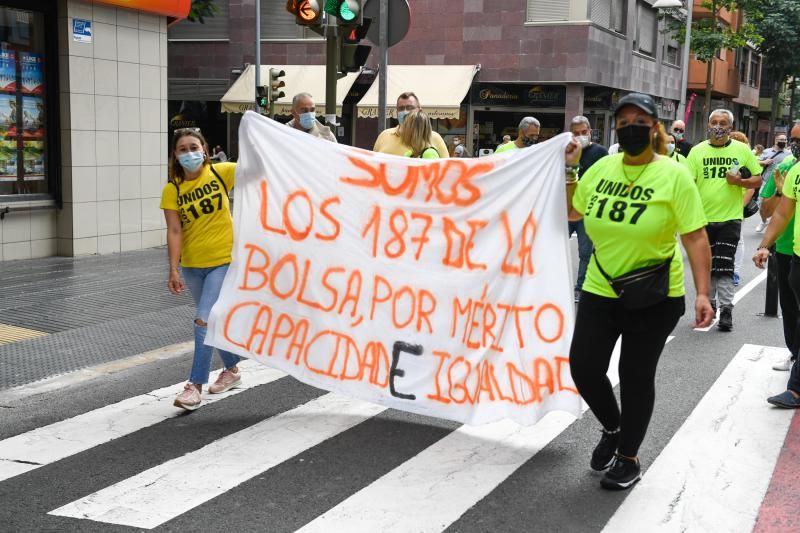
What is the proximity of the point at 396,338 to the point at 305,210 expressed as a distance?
1016 millimetres

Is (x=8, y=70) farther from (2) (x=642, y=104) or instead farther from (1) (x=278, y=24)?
(1) (x=278, y=24)

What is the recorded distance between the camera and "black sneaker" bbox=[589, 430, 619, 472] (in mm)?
4795

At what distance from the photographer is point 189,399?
5.83m

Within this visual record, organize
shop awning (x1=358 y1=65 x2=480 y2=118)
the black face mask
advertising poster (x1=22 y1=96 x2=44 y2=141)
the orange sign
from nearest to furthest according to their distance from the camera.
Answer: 1. the black face mask
2. advertising poster (x1=22 y1=96 x2=44 y2=141)
3. the orange sign
4. shop awning (x1=358 y1=65 x2=480 y2=118)

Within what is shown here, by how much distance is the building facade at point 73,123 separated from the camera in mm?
11930

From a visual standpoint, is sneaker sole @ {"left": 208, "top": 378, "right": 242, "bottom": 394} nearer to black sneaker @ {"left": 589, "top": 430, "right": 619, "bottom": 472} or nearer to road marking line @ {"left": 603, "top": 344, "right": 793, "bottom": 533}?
black sneaker @ {"left": 589, "top": 430, "right": 619, "bottom": 472}

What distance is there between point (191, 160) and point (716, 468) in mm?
3553

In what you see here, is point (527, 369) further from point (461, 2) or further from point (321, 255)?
point (461, 2)

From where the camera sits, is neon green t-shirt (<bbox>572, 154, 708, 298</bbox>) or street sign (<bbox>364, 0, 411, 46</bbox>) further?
street sign (<bbox>364, 0, 411, 46</bbox>)

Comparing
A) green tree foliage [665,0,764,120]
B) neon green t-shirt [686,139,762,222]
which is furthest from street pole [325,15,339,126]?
green tree foliage [665,0,764,120]

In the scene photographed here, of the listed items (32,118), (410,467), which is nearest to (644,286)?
(410,467)

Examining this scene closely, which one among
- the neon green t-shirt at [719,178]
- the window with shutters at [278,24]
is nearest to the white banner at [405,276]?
the neon green t-shirt at [719,178]

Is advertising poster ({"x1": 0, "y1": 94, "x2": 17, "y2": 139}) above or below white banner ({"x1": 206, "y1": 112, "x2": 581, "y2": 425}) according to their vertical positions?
above

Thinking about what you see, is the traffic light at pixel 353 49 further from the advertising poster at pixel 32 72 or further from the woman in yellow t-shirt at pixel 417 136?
the advertising poster at pixel 32 72
